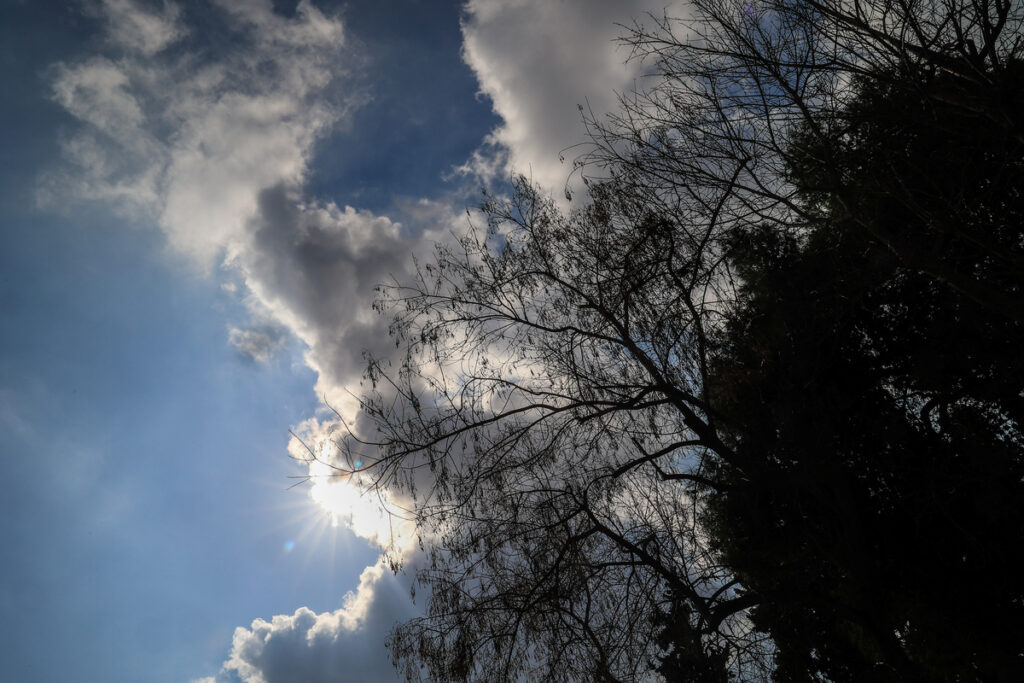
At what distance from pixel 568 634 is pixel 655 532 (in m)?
1.40

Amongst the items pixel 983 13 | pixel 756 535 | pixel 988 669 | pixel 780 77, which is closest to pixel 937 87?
pixel 983 13

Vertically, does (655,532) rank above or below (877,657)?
above

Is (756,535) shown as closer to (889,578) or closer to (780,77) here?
(889,578)

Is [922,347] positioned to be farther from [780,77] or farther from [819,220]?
[780,77]

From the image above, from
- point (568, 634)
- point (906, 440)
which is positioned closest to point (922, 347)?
point (906, 440)

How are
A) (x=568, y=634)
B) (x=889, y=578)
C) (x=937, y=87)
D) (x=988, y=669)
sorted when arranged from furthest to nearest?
(x=889, y=578) → (x=988, y=669) → (x=568, y=634) → (x=937, y=87)

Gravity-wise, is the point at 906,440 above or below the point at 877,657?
above

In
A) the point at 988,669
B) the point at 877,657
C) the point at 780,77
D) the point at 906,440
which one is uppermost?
the point at 780,77

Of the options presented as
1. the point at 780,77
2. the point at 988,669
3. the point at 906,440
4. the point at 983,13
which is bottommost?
the point at 988,669

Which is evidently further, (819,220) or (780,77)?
(819,220)

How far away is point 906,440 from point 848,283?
3.85 meters

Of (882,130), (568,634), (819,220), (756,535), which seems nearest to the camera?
(882,130)

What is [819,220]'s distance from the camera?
4.46m

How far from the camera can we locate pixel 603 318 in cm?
597
